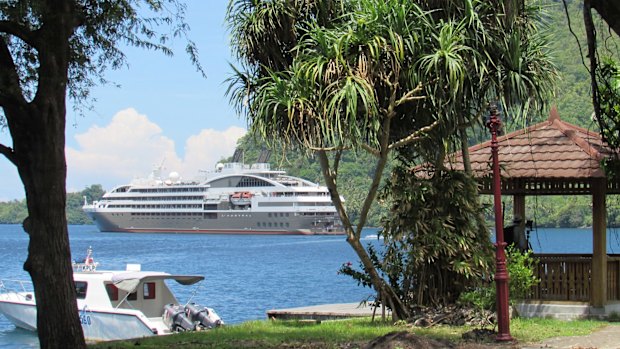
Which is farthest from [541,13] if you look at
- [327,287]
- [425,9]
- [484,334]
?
[327,287]

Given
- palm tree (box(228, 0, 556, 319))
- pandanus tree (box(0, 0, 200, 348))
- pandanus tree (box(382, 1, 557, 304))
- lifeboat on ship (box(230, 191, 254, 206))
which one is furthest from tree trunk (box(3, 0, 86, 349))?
lifeboat on ship (box(230, 191, 254, 206))

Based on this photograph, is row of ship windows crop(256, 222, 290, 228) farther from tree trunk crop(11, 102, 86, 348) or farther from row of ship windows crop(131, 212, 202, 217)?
tree trunk crop(11, 102, 86, 348)

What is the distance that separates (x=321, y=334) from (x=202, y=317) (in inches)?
247

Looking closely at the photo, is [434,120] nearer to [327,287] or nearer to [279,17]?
[279,17]

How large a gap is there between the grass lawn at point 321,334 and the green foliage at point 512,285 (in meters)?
0.38

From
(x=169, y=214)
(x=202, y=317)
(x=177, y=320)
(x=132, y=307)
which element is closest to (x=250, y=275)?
(x=132, y=307)

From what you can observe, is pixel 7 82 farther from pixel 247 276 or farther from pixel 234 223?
pixel 234 223

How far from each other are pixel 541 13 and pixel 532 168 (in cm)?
211

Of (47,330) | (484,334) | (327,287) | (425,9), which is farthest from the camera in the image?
(327,287)

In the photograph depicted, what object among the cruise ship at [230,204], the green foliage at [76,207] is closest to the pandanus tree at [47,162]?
the cruise ship at [230,204]

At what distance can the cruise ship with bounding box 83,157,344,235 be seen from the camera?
98250 millimetres

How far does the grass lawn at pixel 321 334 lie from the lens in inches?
388

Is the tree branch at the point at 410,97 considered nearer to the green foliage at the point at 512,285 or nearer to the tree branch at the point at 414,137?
the tree branch at the point at 414,137

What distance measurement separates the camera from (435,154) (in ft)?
39.8
